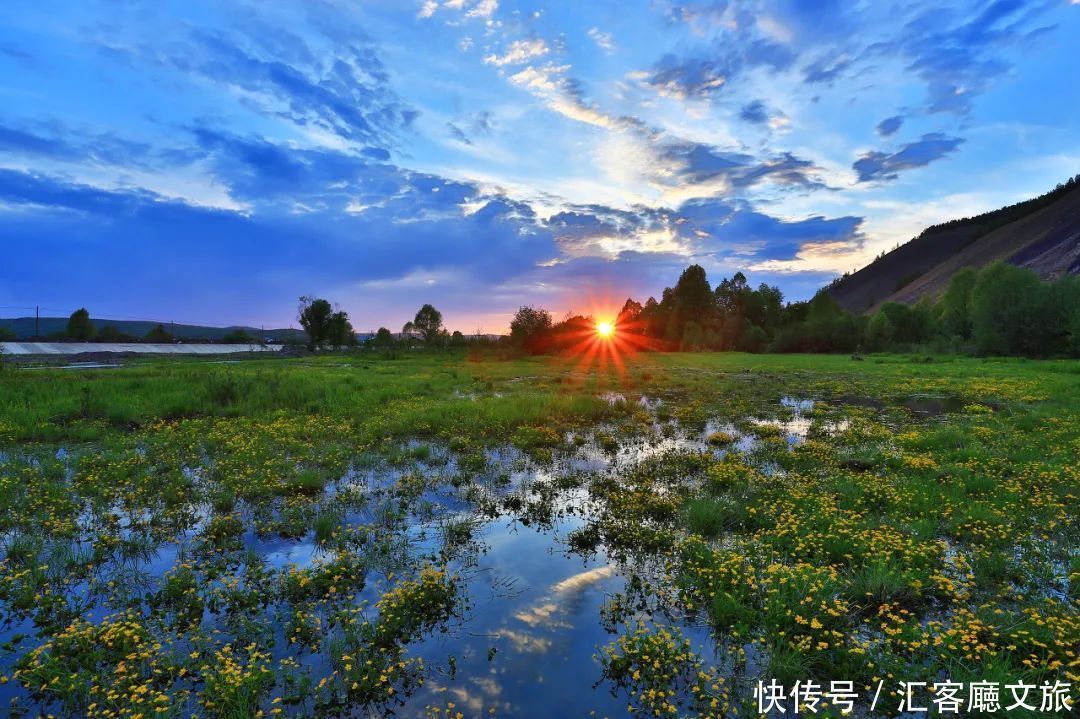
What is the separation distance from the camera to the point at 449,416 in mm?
21984

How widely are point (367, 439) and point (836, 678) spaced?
628 inches

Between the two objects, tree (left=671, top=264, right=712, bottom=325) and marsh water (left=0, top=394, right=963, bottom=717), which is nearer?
marsh water (left=0, top=394, right=963, bottom=717)

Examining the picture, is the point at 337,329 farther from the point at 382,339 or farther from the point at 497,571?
the point at 497,571

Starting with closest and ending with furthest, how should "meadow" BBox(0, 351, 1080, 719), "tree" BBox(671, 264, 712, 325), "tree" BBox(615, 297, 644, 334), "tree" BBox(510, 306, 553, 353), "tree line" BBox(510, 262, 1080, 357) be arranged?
"meadow" BBox(0, 351, 1080, 719), "tree line" BBox(510, 262, 1080, 357), "tree" BBox(510, 306, 553, 353), "tree" BBox(671, 264, 712, 325), "tree" BBox(615, 297, 644, 334)

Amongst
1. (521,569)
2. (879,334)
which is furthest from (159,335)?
(879,334)

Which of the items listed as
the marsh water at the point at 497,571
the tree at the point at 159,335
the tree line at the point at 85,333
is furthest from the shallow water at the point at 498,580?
the tree at the point at 159,335

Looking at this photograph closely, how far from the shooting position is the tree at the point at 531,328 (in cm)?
8156

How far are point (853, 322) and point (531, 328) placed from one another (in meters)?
75.2

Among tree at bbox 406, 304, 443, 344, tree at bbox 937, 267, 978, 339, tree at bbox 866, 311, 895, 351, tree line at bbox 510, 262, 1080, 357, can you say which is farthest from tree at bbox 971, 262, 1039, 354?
tree at bbox 406, 304, 443, 344

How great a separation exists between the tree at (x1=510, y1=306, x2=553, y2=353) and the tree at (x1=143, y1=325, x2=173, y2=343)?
73.5 m

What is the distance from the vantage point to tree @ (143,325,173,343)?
317ft

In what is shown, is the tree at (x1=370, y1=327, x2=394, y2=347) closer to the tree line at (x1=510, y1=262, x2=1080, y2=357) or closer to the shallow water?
the tree line at (x1=510, y1=262, x2=1080, y2=357)

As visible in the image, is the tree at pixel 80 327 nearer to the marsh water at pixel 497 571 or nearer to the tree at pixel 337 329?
the tree at pixel 337 329

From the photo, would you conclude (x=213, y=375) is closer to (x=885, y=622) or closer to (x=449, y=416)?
(x=449, y=416)
